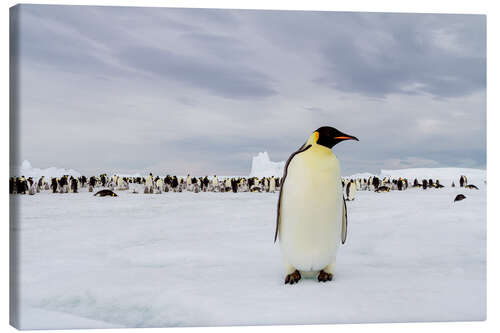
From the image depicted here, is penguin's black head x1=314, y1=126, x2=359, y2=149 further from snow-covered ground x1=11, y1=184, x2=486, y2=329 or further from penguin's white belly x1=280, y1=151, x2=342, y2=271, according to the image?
snow-covered ground x1=11, y1=184, x2=486, y2=329

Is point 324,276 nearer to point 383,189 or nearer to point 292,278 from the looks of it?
point 292,278

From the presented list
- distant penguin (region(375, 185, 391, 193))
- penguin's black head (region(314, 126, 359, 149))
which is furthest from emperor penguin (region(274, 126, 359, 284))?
distant penguin (region(375, 185, 391, 193))

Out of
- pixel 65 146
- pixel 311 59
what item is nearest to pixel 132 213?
pixel 65 146

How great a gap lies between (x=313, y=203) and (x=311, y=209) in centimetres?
4

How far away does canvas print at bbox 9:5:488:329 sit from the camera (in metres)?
2.79

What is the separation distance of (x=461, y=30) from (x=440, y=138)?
83cm

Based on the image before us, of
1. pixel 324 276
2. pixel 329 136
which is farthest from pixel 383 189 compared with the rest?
pixel 329 136

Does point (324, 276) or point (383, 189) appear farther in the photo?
point (383, 189)

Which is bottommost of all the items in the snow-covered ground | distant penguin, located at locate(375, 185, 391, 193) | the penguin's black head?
the snow-covered ground

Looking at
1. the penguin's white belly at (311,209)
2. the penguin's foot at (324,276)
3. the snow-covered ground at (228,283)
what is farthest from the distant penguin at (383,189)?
the penguin's white belly at (311,209)

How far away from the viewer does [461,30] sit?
137 inches

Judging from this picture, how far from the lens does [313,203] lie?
107 inches

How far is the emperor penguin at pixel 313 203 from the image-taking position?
2.71 meters

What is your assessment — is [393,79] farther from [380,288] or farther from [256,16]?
[380,288]
